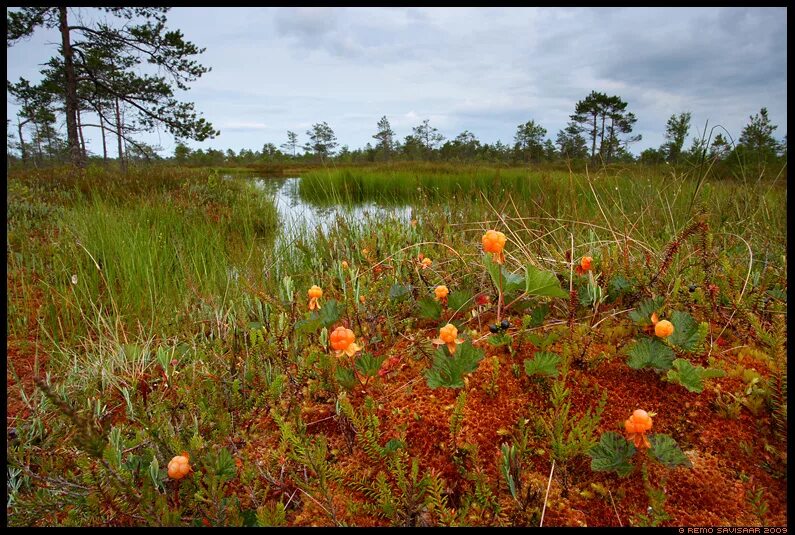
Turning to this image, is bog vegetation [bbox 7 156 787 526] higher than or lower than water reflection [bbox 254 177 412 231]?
lower

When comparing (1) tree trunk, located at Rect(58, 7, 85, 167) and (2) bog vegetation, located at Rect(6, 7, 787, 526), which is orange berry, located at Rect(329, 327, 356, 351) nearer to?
(2) bog vegetation, located at Rect(6, 7, 787, 526)

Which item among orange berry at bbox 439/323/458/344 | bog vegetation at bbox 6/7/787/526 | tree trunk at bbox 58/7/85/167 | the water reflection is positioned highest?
A: tree trunk at bbox 58/7/85/167

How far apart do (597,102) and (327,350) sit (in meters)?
32.0

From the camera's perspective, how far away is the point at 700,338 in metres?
1.38

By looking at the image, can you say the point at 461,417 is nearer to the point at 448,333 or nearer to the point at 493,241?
the point at 448,333

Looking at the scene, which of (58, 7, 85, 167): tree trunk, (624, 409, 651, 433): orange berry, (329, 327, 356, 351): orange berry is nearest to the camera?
(624, 409, 651, 433): orange berry

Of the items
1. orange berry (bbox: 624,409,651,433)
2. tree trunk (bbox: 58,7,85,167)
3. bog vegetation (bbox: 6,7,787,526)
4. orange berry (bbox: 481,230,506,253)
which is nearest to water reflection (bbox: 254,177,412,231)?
bog vegetation (bbox: 6,7,787,526)

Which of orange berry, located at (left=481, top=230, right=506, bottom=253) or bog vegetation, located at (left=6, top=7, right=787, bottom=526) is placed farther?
orange berry, located at (left=481, top=230, right=506, bottom=253)

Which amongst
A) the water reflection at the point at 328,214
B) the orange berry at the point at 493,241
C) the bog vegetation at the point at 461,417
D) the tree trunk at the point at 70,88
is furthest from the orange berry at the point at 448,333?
the tree trunk at the point at 70,88

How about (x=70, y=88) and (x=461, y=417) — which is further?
(x=70, y=88)

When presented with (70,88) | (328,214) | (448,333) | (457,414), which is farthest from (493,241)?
(70,88)

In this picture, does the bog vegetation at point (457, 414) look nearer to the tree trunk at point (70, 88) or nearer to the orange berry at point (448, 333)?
the orange berry at point (448, 333)

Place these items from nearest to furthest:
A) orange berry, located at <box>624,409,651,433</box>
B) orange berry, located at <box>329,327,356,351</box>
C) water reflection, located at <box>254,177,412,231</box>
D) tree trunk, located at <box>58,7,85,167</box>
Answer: orange berry, located at <box>624,409,651,433</box>
orange berry, located at <box>329,327,356,351</box>
water reflection, located at <box>254,177,412,231</box>
tree trunk, located at <box>58,7,85,167</box>
